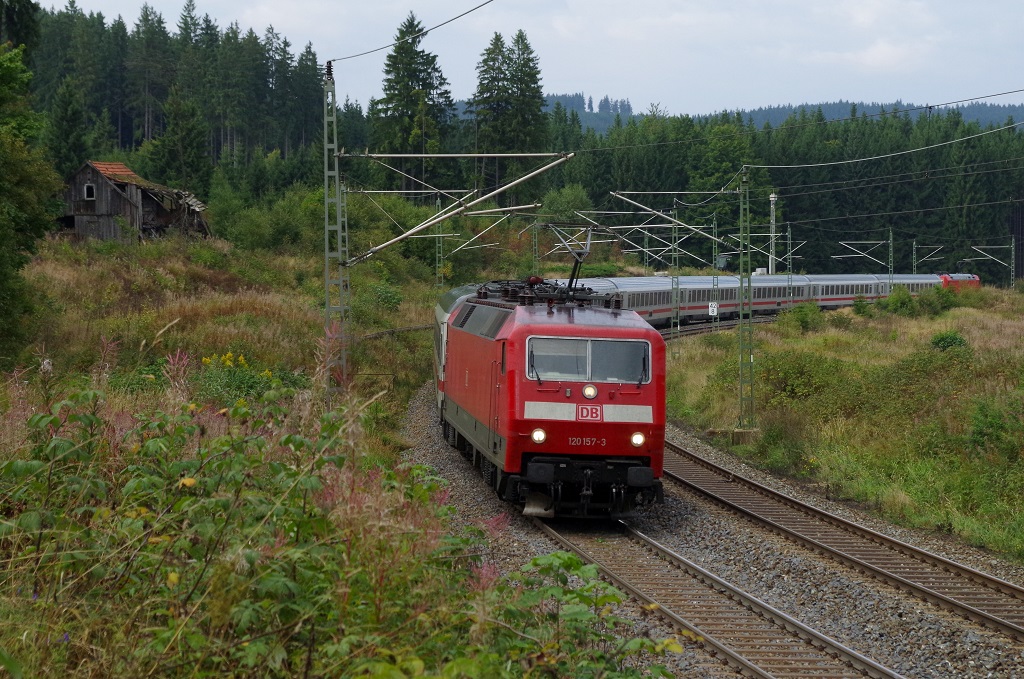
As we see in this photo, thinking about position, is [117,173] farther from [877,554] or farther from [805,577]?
[805,577]

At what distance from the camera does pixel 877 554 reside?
42.3 feet

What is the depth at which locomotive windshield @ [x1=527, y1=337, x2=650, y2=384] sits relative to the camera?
13.3m

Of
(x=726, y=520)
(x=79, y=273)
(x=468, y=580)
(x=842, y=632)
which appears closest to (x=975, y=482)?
(x=726, y=520)

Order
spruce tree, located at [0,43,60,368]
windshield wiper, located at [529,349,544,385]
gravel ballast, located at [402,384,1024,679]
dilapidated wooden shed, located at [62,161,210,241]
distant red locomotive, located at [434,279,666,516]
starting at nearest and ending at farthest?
gravel ballast, located at [402,384,1024,679]
distant red locomotive, located at [434,279,666,516]
windshield wiper, located at [529,349,544,385]
spruce tree, located at [0,43,60,368]
dilapidated wooden shed, located at [62,161,210,241]

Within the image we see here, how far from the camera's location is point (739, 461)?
66.8ft

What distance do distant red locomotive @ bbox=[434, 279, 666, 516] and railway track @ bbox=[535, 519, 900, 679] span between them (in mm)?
651

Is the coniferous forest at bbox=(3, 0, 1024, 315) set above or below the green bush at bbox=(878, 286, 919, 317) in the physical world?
above

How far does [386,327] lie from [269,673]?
109 ft

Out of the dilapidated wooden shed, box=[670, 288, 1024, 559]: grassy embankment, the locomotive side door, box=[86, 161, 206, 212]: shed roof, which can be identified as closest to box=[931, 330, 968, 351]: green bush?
box=[670, 288, 1024, 559]: grassy embankment

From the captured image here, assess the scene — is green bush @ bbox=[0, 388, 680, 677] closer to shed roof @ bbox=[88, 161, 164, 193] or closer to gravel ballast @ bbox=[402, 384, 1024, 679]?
gravel ballast @ bbox=[402, 384, 1024, 679]

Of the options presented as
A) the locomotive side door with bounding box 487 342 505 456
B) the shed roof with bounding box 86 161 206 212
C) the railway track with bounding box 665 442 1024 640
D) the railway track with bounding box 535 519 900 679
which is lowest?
the railway track with bounding box 665 442 1024 640

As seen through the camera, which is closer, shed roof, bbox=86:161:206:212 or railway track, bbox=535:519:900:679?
railway track, bbox=535:519:900:679

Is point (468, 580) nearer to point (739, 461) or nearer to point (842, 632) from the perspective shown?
point (842, 632)

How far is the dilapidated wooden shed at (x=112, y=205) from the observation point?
48125mm
